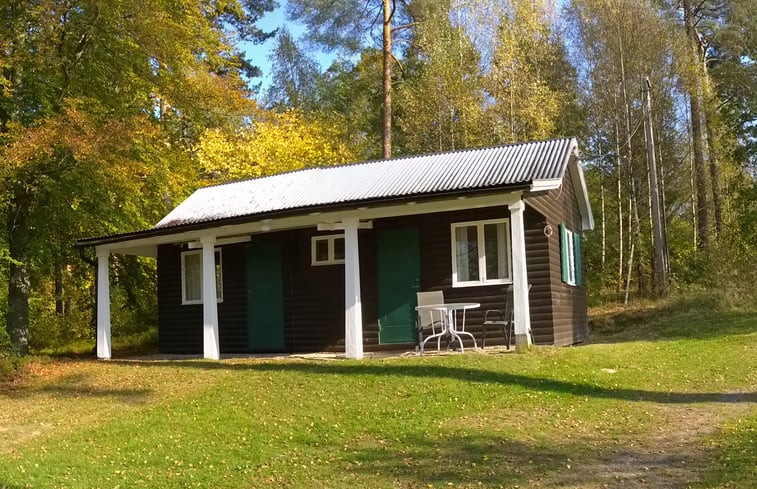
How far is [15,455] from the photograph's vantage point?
23.0ft

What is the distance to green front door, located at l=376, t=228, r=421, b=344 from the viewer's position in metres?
12.8

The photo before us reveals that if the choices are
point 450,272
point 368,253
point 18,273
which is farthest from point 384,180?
point 18,273

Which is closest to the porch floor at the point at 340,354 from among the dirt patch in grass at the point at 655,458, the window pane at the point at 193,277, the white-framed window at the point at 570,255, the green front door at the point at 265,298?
the green front door at the point at 265,298

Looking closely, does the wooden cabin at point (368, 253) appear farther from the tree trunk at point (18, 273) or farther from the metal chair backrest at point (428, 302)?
the tree trunk at point (18, 273)

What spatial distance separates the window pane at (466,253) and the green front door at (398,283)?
761 millimetres

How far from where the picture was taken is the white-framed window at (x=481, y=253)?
12258 millimetres

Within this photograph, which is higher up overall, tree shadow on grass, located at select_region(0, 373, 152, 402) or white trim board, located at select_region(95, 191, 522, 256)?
white trim board, located at select_region(95, 191, 522, 256)

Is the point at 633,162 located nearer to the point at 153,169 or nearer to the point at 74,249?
the point at 153,169

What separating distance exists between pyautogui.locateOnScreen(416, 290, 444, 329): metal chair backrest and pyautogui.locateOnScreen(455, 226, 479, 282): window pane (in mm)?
705

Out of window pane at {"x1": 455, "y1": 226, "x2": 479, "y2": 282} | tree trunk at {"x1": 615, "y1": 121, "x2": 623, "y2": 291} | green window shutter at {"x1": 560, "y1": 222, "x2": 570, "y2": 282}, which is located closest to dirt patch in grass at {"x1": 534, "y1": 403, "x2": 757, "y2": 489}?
window pane at {"x1": 455, "y1": 226, "x2": 479, "y2": 282}

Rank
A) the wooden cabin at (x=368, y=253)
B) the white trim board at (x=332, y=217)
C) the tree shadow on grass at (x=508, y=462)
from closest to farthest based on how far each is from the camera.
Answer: the tree shadow on grass at (x=508, y=462) < the white trim board at (x=332, y=217) < the wooden cabin at (x=368, y=253)

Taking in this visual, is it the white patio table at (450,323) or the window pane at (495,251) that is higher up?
the window pane at (495,251)

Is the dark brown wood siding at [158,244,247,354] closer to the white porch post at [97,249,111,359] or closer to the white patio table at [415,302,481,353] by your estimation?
the white porch post at [97,249,111,359]

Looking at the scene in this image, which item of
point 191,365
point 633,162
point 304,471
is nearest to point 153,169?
point 191,365
